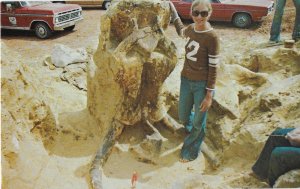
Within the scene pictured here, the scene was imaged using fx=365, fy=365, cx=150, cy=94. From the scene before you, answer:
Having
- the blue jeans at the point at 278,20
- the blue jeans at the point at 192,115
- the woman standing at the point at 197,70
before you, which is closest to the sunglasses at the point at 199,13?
the woman standing at the point at 197,70

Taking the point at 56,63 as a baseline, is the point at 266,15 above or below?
above

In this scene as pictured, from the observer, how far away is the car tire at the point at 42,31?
511cm

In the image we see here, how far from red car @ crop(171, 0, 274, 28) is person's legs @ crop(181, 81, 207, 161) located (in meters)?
0.71

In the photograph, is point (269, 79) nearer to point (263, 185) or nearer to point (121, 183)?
point (263, 185)

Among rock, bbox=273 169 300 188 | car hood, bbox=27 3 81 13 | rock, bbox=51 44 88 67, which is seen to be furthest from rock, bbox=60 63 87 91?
rock, bbox=273 169 300 188

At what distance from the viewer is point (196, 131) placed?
3.15m

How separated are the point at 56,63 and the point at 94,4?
61.4 inches

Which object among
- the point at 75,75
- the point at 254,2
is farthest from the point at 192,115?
the point at 75,75

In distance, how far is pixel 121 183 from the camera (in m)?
2.94

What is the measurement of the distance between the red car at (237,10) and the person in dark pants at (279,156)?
1327mm

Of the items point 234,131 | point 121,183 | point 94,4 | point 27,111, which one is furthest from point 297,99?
point 27,111

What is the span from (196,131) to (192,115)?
249 mm

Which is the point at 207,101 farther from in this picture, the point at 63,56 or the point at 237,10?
the point at 63,56

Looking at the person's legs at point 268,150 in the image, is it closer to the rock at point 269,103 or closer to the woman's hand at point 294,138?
the woman's hand at point 294,138
